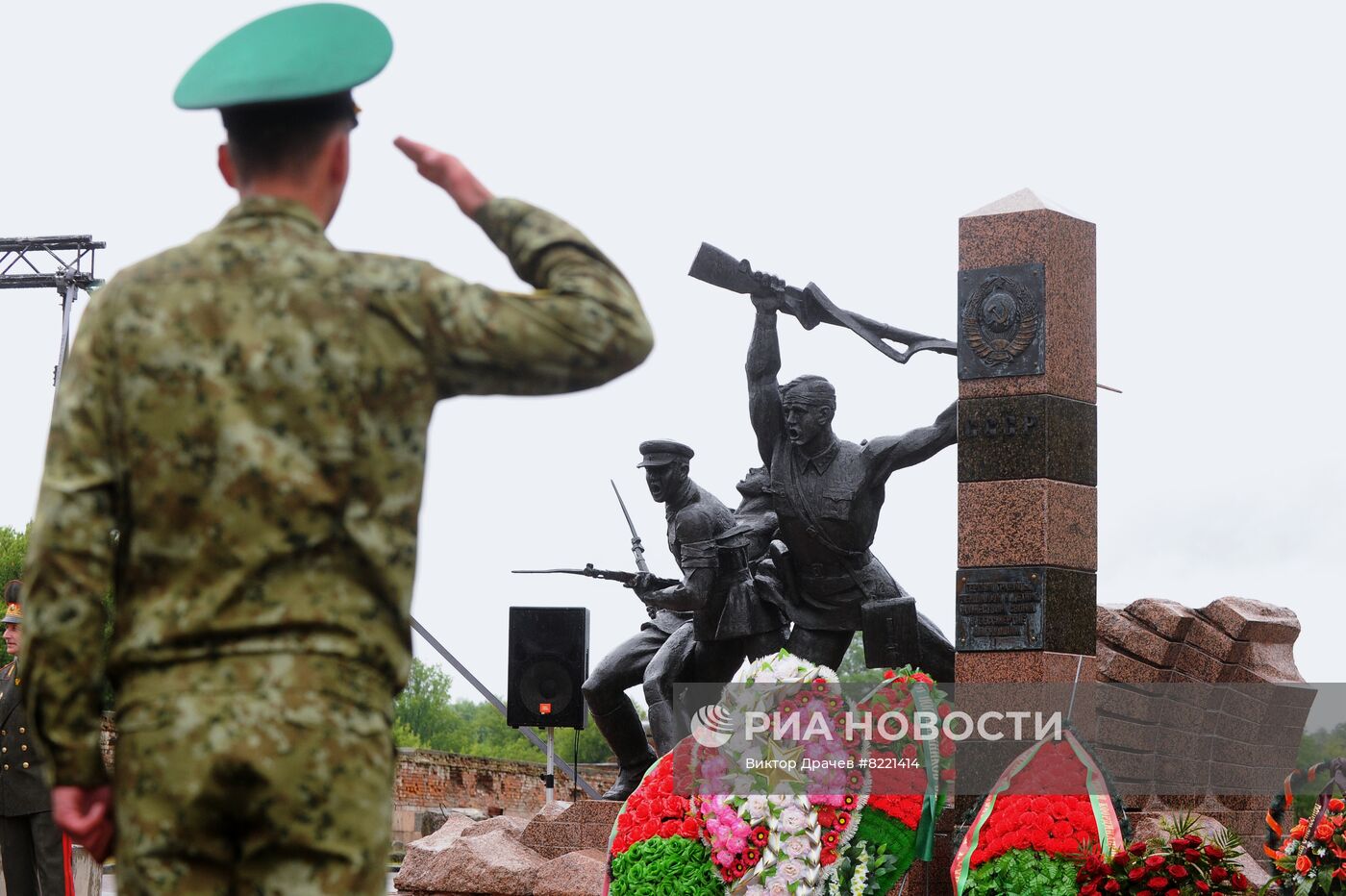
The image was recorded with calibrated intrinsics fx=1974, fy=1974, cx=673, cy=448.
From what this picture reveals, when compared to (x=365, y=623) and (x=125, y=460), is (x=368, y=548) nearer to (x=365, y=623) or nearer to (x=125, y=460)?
(x=365, y=623)

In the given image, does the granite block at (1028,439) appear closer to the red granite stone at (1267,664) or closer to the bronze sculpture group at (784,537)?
the bronze sculpture group at (784,537)

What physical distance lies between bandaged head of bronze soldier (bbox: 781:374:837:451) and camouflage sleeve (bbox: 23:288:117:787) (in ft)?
28.0

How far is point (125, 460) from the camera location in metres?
2.55

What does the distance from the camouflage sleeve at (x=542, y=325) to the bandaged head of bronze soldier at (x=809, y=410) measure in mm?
8269

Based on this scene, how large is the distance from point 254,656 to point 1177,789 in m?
8.63

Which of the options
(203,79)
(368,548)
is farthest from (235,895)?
(203,79)

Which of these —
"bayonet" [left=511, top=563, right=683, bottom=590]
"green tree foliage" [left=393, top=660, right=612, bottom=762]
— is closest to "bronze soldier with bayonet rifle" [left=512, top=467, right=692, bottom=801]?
"bayonet" [left=511, top=563, right=683, bottom=590]

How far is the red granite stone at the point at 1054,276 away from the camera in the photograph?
932 cm

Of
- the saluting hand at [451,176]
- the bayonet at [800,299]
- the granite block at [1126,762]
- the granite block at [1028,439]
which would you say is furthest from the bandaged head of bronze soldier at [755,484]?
the saluting hand at [451,176]

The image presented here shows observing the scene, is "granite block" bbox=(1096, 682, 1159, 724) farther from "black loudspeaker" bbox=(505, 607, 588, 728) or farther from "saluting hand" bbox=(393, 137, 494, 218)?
"saluting hand" bbox=(393, 137, 494, 218)

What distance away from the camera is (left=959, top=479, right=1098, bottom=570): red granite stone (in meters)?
9.24

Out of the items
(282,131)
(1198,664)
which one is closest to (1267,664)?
(1198,664)

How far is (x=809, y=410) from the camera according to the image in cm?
1097

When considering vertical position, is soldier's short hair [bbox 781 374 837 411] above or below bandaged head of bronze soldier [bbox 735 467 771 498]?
above
